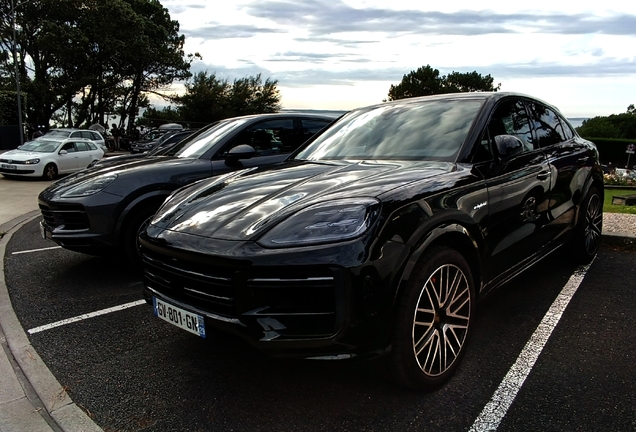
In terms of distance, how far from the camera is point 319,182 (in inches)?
115

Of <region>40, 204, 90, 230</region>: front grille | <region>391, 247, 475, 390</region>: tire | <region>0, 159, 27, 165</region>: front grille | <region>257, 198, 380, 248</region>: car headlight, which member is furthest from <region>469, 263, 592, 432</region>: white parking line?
<region>0, 159, 27, 165</region>: front grille

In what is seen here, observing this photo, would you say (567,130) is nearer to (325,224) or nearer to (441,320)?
A: (441,320)

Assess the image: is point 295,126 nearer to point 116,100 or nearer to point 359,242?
point 359,242

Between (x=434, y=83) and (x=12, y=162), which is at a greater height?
(x=434, y=83)

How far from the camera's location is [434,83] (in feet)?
229

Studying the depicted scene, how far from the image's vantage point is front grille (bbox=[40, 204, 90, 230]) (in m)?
4.51

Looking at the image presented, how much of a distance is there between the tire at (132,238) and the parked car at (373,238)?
1590 mm

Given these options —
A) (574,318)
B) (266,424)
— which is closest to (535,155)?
(574,318)

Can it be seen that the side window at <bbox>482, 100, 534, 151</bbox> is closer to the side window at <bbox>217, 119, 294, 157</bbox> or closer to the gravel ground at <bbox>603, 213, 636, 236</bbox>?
the gravel ground at <bbox>603, 213, 636, 236</bbox>

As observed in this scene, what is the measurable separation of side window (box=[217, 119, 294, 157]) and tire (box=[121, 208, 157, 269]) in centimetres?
113

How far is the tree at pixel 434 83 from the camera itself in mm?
70188

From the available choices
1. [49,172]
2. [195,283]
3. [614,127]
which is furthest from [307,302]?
[614,127]

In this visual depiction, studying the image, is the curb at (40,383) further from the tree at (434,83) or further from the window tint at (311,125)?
the tree at (434,83)

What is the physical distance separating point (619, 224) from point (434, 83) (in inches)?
2648
